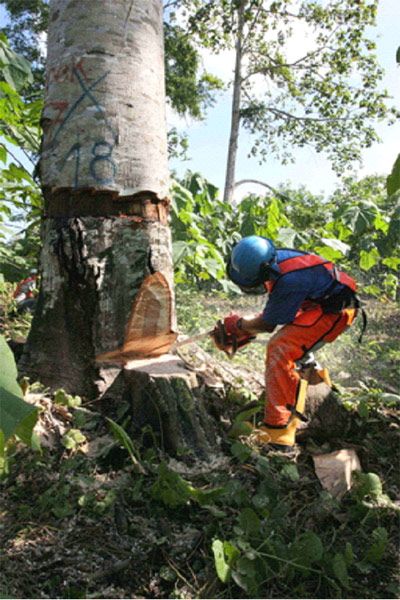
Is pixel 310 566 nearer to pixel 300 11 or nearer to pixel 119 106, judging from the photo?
pixel 119 106

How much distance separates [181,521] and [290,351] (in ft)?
3.44

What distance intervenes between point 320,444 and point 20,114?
2449mm

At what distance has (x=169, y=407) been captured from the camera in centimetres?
199

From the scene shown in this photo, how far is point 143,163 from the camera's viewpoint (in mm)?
2227

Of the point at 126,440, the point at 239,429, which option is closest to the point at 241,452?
the point at 239,429

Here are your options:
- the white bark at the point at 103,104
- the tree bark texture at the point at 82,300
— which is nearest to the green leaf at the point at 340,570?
the tree bark texture at the point at 82,300

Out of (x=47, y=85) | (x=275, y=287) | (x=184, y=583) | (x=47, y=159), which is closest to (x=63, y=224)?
(x=47, y=159)

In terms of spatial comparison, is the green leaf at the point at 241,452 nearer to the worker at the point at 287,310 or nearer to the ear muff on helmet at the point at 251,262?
the worker at the point at 287,310

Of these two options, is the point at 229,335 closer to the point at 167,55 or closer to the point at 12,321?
the point at 12,321

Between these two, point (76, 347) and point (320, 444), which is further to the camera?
point (320, 444)

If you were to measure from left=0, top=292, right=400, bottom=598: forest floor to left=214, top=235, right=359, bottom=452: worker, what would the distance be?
27 centimetres

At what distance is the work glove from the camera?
2.72 metres

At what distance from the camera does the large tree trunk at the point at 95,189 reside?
84.0 inches

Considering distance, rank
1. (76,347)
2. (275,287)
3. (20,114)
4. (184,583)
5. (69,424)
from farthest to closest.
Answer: (20,114) → (275,287) → (76,347) → (69,424) → (184,583)
